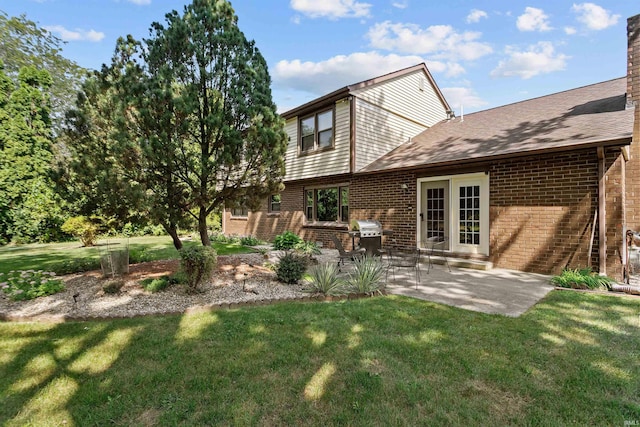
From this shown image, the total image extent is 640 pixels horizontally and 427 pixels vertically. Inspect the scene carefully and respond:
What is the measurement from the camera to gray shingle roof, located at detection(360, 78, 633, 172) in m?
6.81

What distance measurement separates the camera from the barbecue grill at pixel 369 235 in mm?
8070

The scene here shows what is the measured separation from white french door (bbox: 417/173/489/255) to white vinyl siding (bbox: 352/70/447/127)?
167 inches

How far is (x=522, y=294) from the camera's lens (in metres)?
5.40

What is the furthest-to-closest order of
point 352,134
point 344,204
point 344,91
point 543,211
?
point 344,204, point 352,134, point 344,91, point 543,211

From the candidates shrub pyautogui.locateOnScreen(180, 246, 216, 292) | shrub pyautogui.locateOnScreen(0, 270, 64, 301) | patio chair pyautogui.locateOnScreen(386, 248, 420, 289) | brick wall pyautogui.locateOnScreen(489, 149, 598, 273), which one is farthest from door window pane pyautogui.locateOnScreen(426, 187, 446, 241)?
shrub pyautogui.locateOnScreen(0, 270, 64, 301)

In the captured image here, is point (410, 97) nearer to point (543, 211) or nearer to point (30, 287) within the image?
point (543, 211)

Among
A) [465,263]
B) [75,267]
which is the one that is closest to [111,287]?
[75,267]

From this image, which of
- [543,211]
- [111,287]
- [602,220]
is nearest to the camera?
[111,287]

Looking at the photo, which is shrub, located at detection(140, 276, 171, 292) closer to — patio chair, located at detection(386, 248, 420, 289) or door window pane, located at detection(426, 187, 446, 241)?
patio chair, located at detection(386, 248, 420, 289)

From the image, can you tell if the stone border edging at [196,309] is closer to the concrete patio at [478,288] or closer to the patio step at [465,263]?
the concrete patio at [478,288]

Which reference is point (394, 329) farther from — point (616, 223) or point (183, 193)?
point (616, 223)

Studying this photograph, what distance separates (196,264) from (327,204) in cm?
822

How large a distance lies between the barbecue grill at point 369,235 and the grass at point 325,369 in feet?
12.4

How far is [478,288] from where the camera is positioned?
5832 mm
